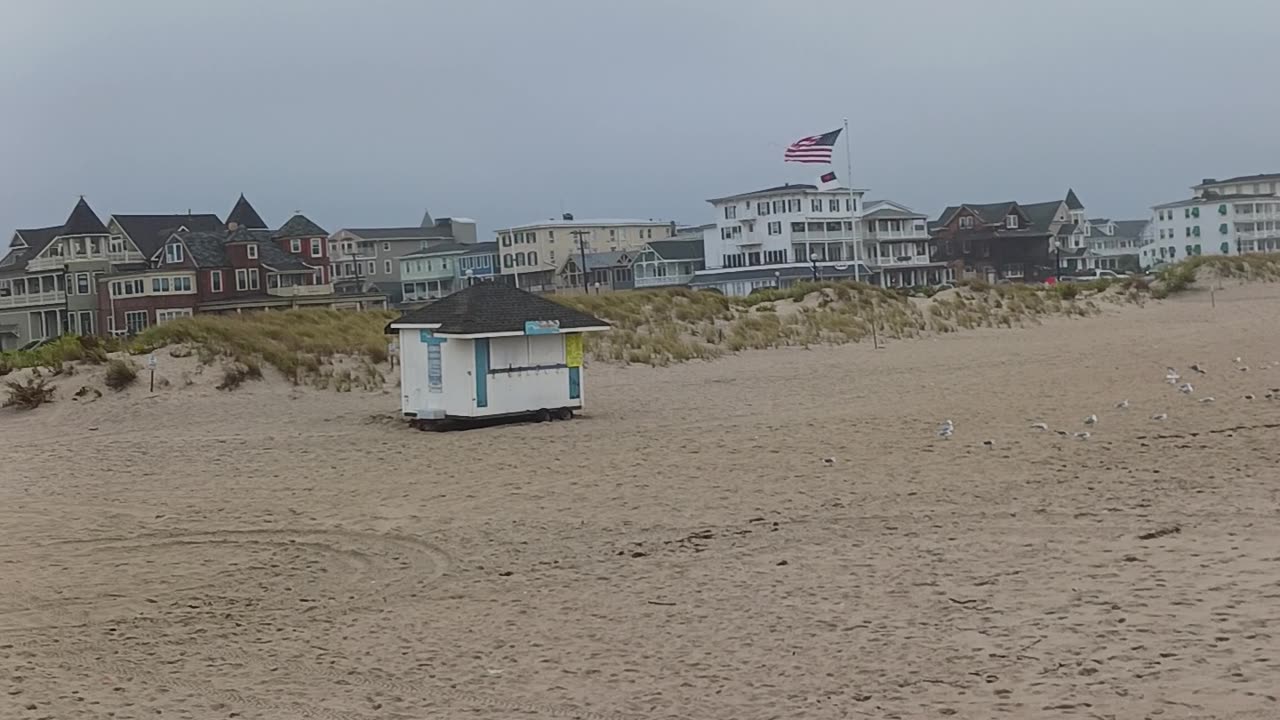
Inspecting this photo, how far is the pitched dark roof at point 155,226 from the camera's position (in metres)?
58.8

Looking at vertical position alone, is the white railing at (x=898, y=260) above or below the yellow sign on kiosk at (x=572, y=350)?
above

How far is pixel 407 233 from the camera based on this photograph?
96312 mm

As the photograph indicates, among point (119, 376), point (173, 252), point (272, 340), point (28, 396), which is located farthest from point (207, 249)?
point (28, 396)

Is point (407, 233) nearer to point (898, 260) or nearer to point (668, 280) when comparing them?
point (668, 280)

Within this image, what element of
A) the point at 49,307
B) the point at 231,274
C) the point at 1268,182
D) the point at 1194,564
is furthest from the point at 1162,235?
the point at 1194,564

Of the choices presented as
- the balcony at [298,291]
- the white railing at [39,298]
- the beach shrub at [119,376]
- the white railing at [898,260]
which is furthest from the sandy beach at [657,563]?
the white railing at [898,260]

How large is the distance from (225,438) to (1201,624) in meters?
12.2

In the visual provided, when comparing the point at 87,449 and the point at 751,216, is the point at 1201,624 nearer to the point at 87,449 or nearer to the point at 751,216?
the point at 87,449

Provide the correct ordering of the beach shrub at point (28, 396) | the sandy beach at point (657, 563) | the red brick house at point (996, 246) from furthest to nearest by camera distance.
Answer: the red brick house at point (996, 246) → the beach shrub at point (28, 396) → the sandy beach at point (657, 563)

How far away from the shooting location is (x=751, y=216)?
77.4 metres

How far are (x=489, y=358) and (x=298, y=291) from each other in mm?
41760

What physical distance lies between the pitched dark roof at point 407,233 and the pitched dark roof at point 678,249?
2145 cm

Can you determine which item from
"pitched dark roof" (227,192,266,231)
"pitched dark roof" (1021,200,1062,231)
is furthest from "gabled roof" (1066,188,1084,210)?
"pitched dark roof" (227,192,266,231)

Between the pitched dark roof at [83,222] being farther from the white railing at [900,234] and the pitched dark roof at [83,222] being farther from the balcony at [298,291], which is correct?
the white railing at [900,234]
